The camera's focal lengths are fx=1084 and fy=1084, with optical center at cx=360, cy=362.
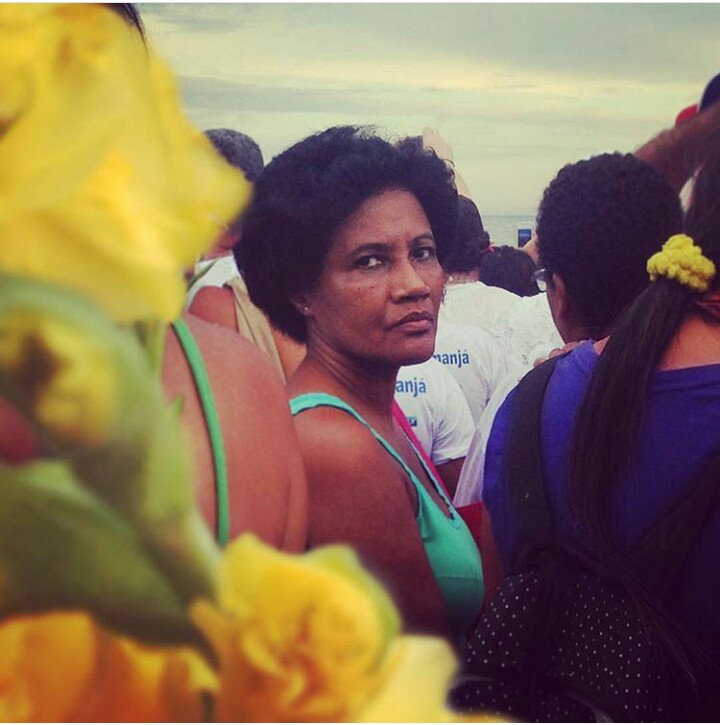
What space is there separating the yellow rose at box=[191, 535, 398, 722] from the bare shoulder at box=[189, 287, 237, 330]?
29 centimetres

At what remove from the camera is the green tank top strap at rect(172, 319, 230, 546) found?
1344 millimetres

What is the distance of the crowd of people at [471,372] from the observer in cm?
146

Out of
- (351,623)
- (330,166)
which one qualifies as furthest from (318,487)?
(330,166)

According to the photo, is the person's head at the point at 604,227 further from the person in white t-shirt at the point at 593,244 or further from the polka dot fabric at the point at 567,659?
the polka dot fabric at the point at 567,659

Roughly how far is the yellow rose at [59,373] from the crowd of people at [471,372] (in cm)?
18

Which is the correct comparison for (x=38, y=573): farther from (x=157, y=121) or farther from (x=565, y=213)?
(x=565, y=213)

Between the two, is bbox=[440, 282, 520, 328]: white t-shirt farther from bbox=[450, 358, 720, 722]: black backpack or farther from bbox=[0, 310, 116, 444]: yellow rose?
bbox=[0, 310, 116, 444]: yellow rose

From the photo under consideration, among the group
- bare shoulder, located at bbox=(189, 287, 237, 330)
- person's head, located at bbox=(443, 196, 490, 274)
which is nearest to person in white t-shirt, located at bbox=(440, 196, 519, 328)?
person's head, located at bbox=(443, 196, 490, 274)

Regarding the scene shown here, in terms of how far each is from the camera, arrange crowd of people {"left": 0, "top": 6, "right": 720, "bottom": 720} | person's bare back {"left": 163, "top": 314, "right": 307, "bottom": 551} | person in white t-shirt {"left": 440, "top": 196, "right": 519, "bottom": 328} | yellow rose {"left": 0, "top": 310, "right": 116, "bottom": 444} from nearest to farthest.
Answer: yellow rose {"left": 0, "top": 310, "right": 116, "bottom": 444} < person's bare back {"left": 163, "top": 314, "right": 307, "bottom": 551} < crowd of people {"left": 0, "top": 6, "right": 720, "bottom": 720} < person in white t-shirt {"left": 440, "top": 196, "right": 519, "bottom": 328}

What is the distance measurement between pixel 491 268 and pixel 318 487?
419 millimetres

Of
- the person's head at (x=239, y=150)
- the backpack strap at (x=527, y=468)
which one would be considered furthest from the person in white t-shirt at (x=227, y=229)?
the backpack strap at (x=527, y=468)

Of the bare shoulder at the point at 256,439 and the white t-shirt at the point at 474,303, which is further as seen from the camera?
the white t-shirt at the point at 474,303

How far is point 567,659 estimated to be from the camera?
1.61m

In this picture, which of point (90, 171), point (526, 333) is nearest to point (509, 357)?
point (526, 333)
